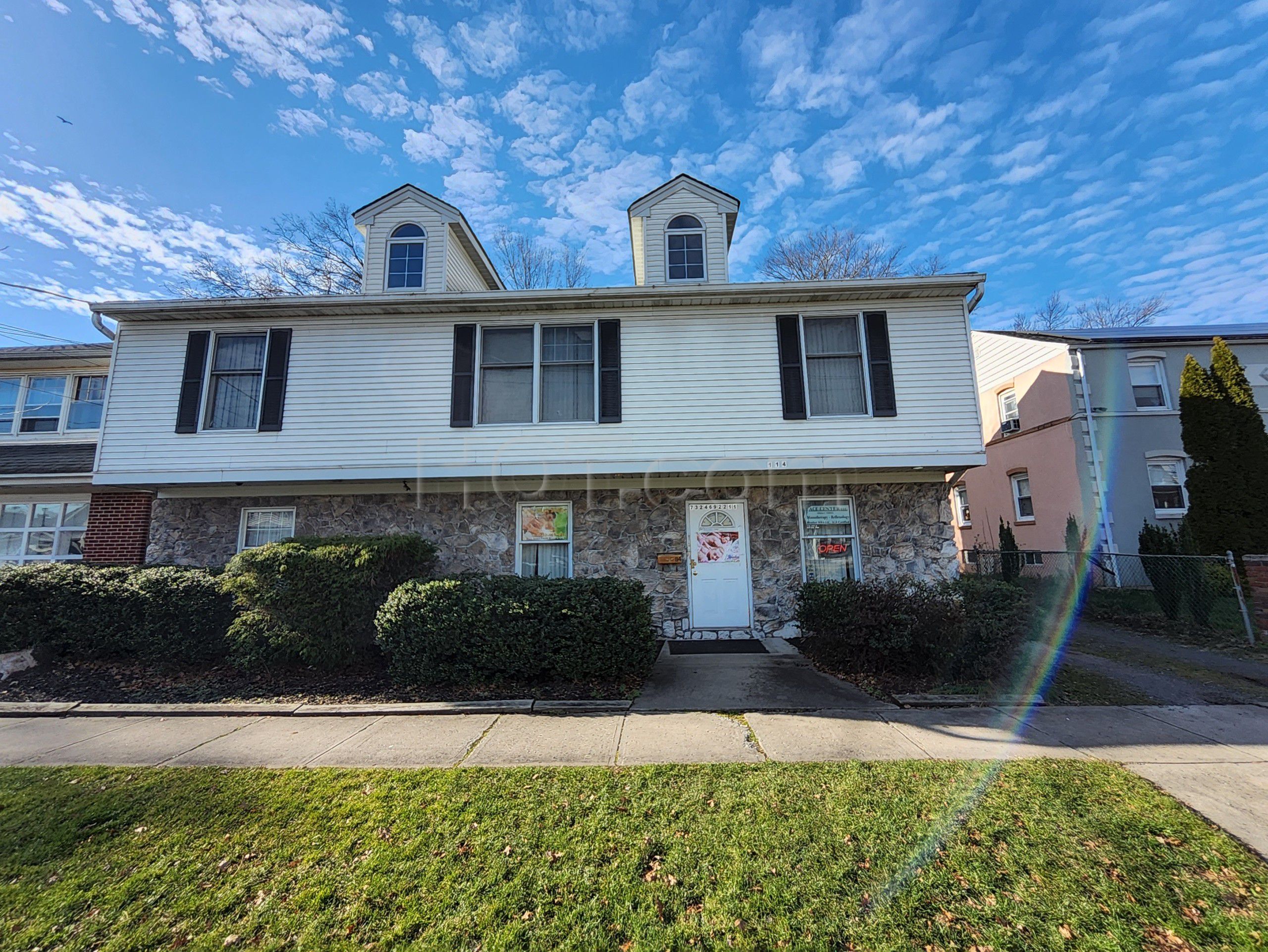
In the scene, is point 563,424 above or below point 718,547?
above

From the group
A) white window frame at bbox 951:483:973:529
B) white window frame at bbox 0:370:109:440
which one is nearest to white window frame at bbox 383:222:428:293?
white window frame at bbox 0:370:109:440

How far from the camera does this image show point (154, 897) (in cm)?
271

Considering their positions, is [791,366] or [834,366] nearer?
[791,366]

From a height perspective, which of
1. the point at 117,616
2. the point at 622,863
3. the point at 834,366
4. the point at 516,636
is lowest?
the point at 622,863

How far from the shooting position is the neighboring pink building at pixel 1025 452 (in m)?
14.2

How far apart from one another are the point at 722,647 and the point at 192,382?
941 cm

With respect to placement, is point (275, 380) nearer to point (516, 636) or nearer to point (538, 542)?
point (538, 542)

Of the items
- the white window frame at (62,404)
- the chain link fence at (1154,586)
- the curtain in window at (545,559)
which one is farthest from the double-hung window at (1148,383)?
the white window frame at (62,404)

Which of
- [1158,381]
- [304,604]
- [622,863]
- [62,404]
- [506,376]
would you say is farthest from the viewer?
[1158,381]

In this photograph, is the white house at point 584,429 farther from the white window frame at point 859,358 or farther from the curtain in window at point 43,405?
the curtain in window at point 43,405

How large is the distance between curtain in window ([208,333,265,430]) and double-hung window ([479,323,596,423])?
369 centimetres

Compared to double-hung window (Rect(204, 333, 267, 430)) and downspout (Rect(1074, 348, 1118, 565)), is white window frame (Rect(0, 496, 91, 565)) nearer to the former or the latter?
double-hung window (Rect(204, 333, 267, 430))

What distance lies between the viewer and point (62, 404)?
11664 millimetres

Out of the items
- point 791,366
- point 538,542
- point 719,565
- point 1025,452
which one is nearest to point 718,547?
point 719,565
